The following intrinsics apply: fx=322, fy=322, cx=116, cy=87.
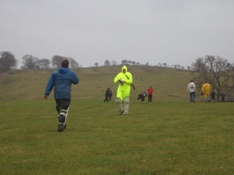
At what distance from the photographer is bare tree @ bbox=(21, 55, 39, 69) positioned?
15275 centimetres

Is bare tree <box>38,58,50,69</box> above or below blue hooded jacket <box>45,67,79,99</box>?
above

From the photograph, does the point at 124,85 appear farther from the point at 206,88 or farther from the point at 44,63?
the point at 44,63

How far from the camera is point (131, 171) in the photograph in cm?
499

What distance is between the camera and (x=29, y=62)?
6063 inches

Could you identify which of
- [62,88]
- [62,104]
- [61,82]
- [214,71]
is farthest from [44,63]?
[62,104]

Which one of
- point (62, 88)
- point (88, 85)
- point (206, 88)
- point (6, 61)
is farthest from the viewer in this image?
point (6, 61)

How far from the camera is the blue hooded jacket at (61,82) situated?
10.2 m

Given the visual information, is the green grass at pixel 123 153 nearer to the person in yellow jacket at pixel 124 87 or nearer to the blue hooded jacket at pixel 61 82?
the blue hooded jacket at pixel 61 82

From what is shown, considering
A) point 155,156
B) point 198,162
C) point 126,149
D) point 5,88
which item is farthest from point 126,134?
point 5,88

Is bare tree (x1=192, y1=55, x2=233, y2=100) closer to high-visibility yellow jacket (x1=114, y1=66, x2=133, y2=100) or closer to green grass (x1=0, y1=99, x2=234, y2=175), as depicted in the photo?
high-visibility yellow jacket (x1=114, y1=66, x2=133, y2=100)

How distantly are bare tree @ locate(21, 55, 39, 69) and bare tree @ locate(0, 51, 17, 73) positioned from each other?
974 inches

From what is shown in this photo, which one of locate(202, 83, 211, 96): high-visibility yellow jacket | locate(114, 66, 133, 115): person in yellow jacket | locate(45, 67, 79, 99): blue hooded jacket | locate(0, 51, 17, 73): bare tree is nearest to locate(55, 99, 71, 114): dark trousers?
locate(45, 67, 79, 99): blue hooded jacket

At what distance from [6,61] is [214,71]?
8712cm

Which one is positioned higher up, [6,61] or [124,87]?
[6,61]
